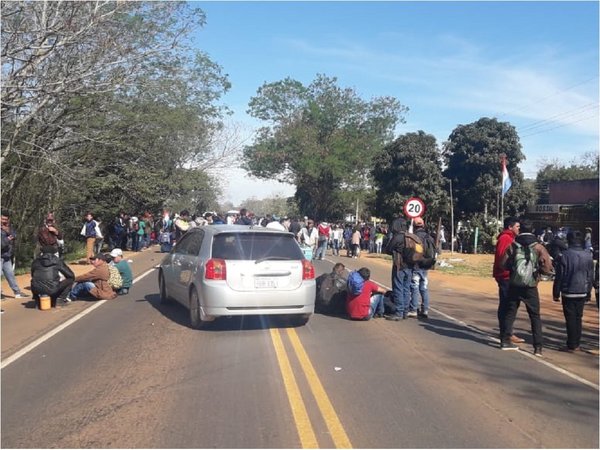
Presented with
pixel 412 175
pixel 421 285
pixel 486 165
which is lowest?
pixel 421 285

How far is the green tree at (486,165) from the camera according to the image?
36.1m

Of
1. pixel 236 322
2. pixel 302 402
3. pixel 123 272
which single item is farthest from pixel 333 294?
pixel 302 402

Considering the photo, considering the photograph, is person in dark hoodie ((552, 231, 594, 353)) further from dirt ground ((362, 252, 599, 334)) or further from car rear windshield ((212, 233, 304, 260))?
car rear windshield ((212, 233, 304, 260))

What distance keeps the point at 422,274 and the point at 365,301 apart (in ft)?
3.81

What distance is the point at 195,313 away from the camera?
28.9 ft

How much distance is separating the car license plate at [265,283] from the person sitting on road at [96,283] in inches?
170

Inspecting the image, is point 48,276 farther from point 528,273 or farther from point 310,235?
point 310,235

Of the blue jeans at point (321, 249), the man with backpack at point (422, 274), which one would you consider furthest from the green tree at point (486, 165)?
the man with backpack at point (422, 274)

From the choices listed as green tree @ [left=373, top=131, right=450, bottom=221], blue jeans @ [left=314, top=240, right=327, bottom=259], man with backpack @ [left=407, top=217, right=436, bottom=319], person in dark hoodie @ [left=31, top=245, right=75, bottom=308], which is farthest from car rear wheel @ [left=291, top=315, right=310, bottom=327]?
green tree @ [left=373, top=131, right=450, bottom=221]

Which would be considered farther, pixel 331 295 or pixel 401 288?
pixel 331 295

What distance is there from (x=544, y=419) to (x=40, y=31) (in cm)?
1230

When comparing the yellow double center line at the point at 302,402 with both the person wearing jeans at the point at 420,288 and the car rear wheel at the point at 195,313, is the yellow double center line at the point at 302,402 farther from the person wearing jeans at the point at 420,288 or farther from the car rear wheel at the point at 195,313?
the person wearing jeans at the point at 420,288

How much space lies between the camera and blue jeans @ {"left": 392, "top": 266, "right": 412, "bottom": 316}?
10039 millimetres

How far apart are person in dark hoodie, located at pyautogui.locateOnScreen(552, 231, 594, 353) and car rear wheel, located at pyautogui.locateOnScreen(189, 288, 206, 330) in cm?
504
